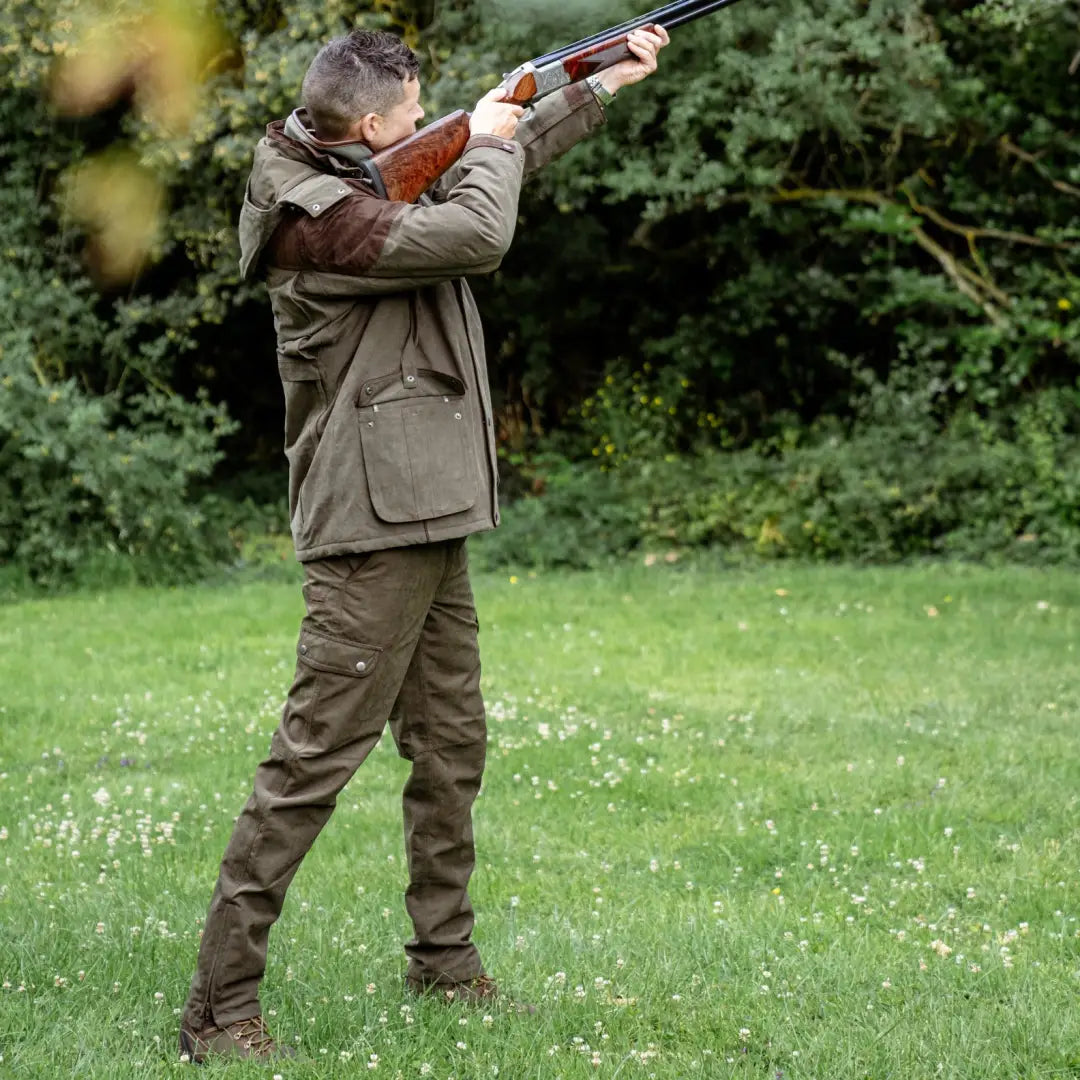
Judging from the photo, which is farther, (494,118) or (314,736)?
(494,118)

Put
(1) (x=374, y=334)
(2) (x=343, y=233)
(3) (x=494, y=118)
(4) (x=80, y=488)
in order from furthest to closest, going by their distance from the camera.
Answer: (4) (x=80, y=488) → (3) (x=494, y=118) → (1) (x=374, y=334) → (2) (x=343, y=233)

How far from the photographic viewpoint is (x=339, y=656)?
3.36 metres

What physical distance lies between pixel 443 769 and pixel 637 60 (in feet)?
6.69

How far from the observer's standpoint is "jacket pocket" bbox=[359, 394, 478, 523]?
131 inches

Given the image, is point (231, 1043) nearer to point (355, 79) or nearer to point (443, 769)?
point (443, 769)

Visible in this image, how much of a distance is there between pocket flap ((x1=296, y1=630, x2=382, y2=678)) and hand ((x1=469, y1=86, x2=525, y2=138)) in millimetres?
1241

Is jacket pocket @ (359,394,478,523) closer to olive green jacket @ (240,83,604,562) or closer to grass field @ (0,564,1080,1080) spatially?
olive green jacket @ (240,83,604,562)

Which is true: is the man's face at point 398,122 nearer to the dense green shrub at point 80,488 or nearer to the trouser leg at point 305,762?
the trouser leg at point 305,762

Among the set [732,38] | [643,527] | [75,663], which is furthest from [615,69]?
[643,527]

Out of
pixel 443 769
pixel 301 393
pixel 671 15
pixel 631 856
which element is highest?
pixel 671 15

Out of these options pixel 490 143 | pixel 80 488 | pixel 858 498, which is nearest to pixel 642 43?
pixel 490 143

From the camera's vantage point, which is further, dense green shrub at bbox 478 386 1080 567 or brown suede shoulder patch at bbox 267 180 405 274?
dense green shrub at bbox 478 386 1080 567

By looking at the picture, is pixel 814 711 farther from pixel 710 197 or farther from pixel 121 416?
pixel 121 416

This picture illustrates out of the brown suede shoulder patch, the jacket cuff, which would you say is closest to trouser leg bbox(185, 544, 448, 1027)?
the brown suede shoulder patch
